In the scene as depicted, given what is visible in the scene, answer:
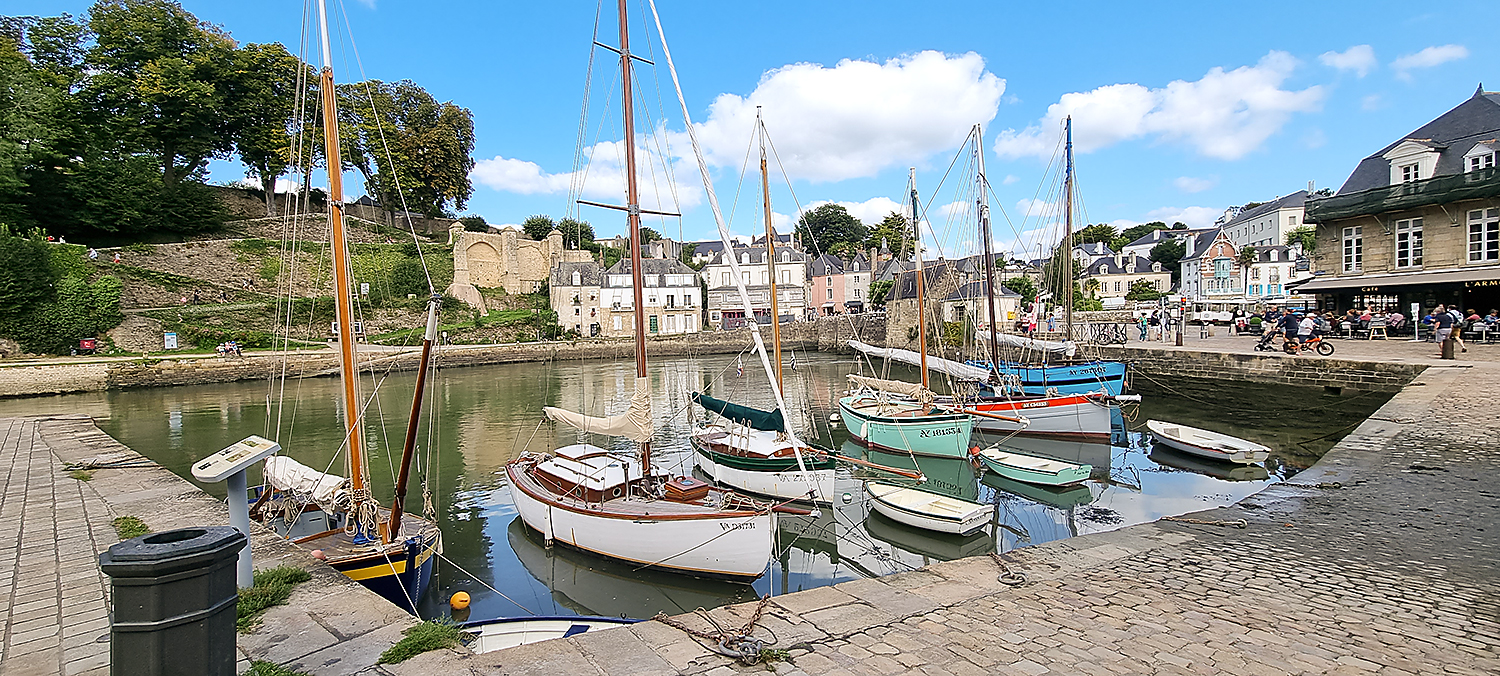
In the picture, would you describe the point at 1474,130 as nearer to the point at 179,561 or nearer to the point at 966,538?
the point at 966,538

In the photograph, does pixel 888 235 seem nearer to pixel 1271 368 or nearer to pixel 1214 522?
pixel 1271 368

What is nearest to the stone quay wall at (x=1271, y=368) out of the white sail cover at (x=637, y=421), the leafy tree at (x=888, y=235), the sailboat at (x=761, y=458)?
the sailboat at (x=761, y=458)

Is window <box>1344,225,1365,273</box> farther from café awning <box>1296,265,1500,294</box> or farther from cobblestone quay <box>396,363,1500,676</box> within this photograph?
cobblestone quay <box>396,363,1500,676</box>

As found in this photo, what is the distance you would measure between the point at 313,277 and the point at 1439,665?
208ft

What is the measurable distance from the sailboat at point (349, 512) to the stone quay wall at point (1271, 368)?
85.1ft

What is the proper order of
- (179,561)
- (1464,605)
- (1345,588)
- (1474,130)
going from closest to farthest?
(179,561), (1464,605), (1345,588), (1474,130)

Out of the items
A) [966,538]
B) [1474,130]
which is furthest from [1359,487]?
[1474,130]

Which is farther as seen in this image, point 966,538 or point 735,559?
point 966,538

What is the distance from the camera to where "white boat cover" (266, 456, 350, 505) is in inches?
351

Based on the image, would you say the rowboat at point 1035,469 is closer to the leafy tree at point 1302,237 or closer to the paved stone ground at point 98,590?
the paved stone ground at point 98,590

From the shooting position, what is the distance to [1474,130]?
27.0 metres

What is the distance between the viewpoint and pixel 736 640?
493 centimetres

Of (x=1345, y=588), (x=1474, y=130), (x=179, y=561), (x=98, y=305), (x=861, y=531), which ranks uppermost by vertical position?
(x=1474, y=130)

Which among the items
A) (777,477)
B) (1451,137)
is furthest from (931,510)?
(1451,137)
